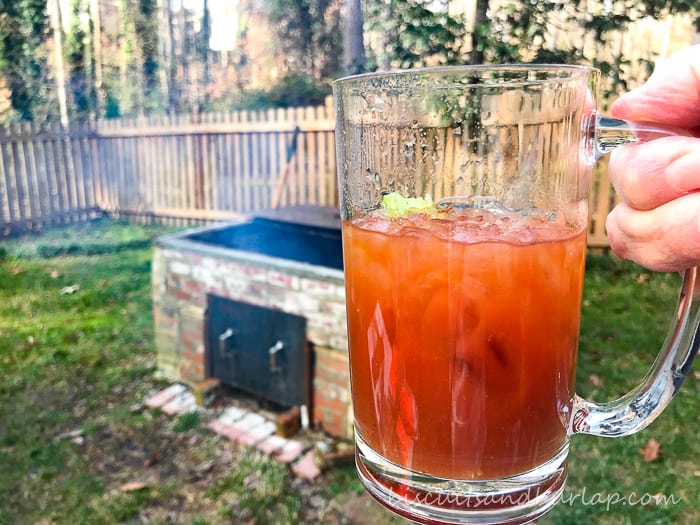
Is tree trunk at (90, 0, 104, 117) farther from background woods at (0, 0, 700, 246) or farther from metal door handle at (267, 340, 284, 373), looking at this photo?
metal door handle at (267, 340, 284, 373)

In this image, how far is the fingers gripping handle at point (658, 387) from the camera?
0.77m

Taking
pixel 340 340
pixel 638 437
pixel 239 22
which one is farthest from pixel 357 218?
pixel 239 22

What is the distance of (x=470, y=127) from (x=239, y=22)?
10802 mm

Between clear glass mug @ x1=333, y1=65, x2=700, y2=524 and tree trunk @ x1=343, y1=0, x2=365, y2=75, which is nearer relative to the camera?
clear glass mug @ x1=333, y1=65, x2=700, y2=524

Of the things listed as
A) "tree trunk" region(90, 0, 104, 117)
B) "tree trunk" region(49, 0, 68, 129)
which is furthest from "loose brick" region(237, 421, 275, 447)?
"tree trunk" region(90, 0, 104, 117)

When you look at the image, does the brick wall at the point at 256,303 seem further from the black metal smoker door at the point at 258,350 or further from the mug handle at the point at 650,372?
the mug handle at the point at 650,372

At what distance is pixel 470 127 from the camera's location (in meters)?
0.69

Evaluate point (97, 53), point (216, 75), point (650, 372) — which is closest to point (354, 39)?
point (650, 372)

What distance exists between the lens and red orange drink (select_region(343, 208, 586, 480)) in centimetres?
72

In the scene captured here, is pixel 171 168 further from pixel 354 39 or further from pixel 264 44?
pixel 354 39

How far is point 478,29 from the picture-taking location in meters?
3.31

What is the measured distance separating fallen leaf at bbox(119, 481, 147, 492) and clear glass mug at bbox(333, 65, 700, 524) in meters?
2.21

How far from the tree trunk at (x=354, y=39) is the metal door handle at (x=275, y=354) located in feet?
6.63

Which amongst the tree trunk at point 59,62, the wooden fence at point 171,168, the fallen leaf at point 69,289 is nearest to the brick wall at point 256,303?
the fallen leaf at point 69,289
